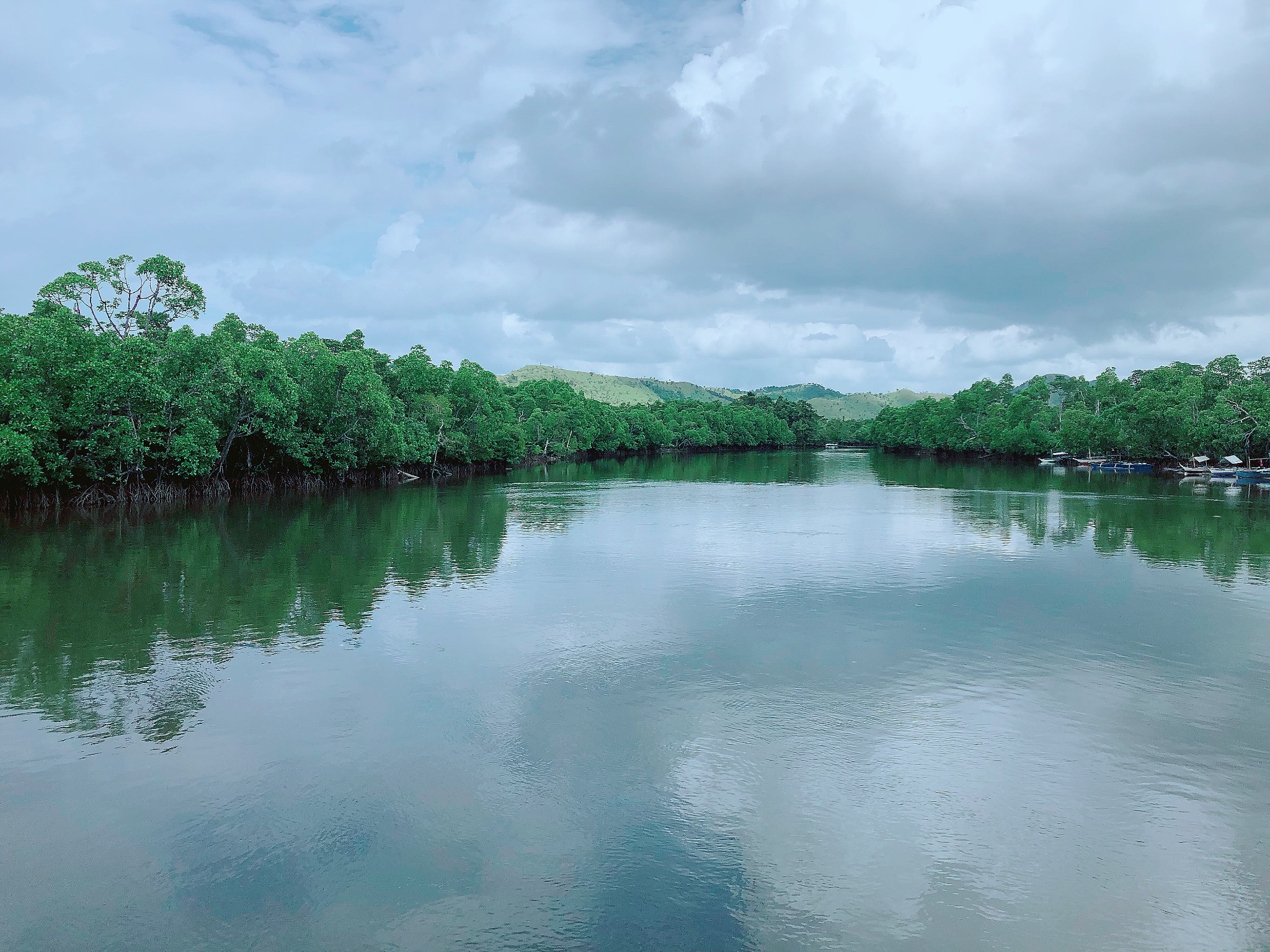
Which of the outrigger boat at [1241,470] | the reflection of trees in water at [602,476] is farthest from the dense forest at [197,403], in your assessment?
the outrigger boat at [1241,470]

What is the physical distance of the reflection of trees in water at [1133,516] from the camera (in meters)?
26.7

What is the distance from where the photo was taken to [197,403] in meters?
36.8

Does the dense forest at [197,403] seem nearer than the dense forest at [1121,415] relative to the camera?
Yes

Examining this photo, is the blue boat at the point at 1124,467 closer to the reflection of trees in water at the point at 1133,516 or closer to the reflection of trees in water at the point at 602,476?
the reflection of trees in water at the point at 1133,516

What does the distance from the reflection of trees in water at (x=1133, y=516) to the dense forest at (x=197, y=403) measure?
3468 cm

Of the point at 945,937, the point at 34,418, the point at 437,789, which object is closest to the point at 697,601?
the point at 437,789

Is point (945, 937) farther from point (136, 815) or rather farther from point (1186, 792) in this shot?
point (136, 815)

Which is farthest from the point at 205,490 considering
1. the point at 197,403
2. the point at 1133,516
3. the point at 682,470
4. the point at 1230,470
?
the point at 1230,470

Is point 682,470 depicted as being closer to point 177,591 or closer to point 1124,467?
point 1124,467

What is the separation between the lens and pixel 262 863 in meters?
7.80

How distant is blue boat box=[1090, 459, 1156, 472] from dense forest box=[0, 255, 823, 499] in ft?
205

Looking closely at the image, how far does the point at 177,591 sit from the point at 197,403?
20.2 meters

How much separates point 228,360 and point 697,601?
27.9m

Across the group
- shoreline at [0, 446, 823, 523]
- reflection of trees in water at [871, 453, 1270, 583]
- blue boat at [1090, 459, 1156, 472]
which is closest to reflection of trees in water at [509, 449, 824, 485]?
shoreline at [0, 446, 823, 523]
